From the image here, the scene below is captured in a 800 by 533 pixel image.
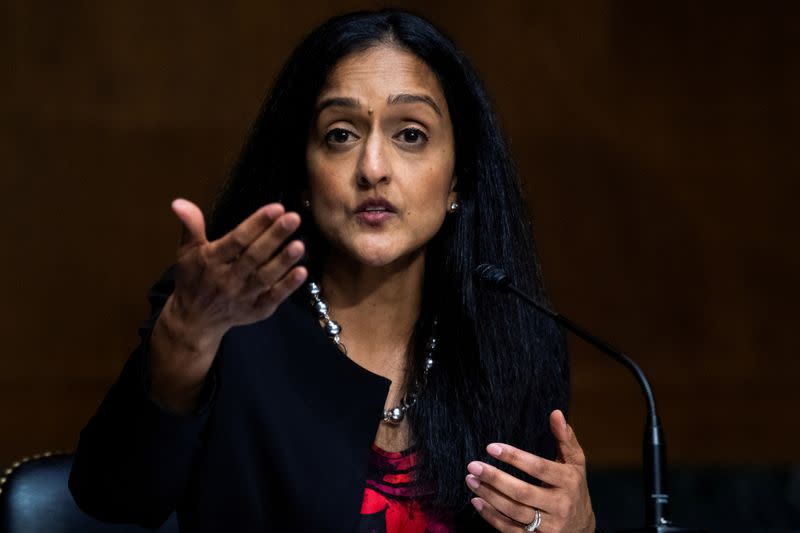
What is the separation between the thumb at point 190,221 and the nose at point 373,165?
1.75 feet

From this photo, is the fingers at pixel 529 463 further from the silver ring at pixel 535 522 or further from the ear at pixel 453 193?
the ear at pixel 453 193

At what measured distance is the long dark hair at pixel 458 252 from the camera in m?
2.24

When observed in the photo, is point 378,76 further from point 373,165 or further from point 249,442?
point 249,442

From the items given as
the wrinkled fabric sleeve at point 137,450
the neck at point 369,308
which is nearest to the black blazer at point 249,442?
the wrinkled fabric sleeve at point 137,450

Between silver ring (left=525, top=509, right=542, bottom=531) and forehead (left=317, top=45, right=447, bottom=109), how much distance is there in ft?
2.35

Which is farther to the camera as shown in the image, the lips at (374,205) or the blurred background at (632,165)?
the blurred background at (632,165)

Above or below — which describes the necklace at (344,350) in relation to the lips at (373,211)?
below

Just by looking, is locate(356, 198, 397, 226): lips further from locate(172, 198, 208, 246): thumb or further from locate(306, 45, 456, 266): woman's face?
locate(172, 198, 208, 246): thumb

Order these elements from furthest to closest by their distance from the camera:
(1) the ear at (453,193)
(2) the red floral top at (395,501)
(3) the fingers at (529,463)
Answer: (1) the ear at (453,193) < (2) the red floral top at (395,501) < (3) the fingers at (529,463)

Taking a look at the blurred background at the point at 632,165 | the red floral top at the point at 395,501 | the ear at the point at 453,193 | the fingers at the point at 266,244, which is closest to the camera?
the fingers at the point at 266,244

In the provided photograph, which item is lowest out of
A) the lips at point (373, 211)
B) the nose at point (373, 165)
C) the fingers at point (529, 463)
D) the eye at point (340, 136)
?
the fingers at point (529, 463)

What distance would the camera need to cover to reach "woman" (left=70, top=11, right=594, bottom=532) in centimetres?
186

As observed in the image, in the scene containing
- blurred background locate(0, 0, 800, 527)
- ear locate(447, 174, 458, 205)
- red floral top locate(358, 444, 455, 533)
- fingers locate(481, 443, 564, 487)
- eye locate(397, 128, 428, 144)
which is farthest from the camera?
blurred background locate(0, 0, 800, 527)

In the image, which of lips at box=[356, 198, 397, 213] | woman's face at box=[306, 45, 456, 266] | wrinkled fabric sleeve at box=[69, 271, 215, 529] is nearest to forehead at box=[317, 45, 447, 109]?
woman's face at box=[306, 45, 456, 266]
